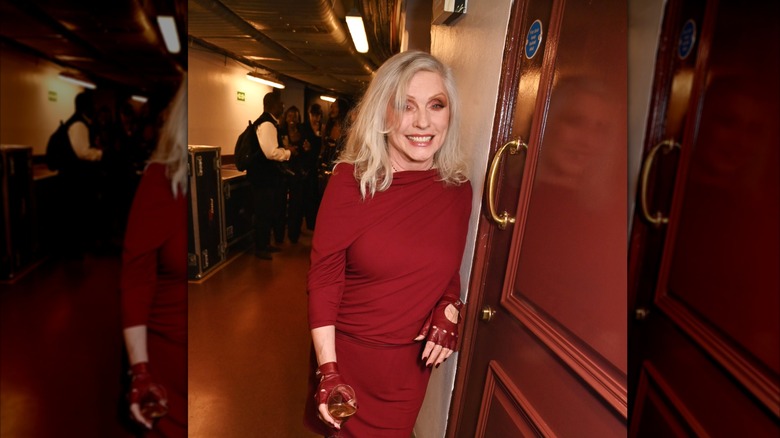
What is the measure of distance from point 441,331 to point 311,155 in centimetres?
58

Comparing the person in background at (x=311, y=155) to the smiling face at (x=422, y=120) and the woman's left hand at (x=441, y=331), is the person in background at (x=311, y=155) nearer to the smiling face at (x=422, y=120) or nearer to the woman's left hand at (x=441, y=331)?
the smiling face at (x=422, y=120)

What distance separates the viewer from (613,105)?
1.85 ft

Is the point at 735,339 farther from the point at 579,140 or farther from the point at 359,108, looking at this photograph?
the point at 359,108

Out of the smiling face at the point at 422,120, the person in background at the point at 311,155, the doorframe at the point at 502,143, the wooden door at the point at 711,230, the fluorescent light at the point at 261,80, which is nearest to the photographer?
the wooden door at the point at 711,230

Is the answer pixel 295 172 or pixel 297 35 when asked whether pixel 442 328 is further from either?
pixel 297 35

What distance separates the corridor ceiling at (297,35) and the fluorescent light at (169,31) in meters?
0.65

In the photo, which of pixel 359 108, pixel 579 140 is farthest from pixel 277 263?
pixel 579 140

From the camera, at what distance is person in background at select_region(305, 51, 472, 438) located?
105 cm

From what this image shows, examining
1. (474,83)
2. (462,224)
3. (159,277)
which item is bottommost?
(462,224)

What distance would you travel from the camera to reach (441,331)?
1.08m

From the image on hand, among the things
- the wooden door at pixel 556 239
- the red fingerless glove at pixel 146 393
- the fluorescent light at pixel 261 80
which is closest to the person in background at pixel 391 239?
the wooden door at pixel 556 239

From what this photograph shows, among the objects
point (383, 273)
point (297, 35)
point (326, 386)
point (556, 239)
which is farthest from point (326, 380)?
point (297, 35)

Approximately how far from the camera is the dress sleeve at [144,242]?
152mm

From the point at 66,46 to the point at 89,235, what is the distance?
0.20ft
